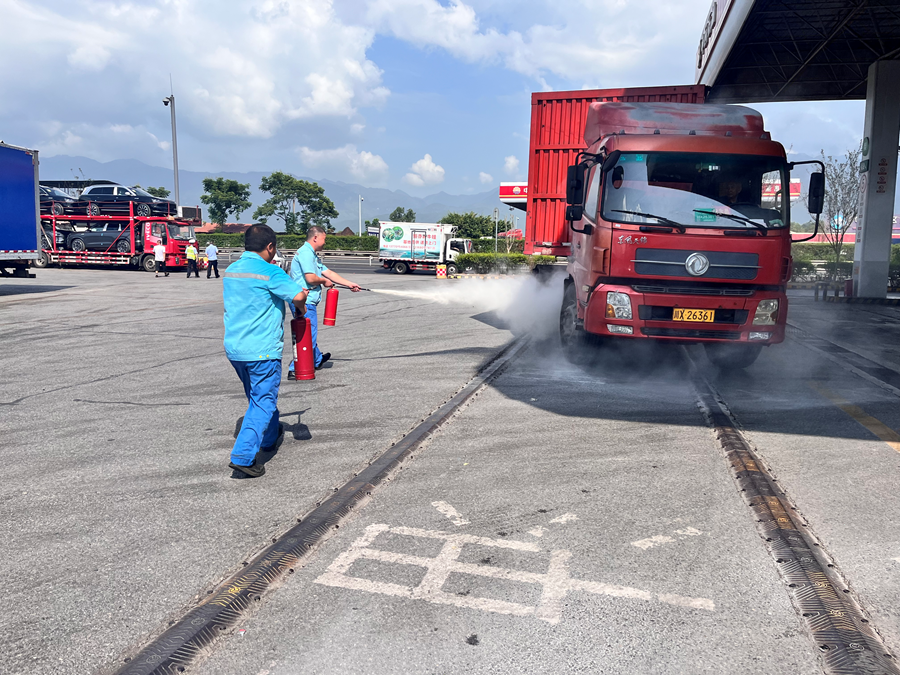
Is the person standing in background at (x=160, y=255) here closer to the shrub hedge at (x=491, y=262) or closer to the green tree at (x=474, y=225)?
the shrub hedge at (x=491, y=262)

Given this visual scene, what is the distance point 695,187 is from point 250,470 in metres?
5.58

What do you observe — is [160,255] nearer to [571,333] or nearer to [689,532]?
[571,333]

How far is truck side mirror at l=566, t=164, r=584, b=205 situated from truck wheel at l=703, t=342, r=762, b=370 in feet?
7.89

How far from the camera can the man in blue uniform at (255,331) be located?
14.8 feet

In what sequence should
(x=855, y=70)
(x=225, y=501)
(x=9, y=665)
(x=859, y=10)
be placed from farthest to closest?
(x=855, y=70) < (x=859, y=10) < (x=225, y=501) < (x=9, y=665)

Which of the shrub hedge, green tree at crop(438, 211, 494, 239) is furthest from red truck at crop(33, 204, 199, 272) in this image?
green tree at crop(438, 211, 494, 239)

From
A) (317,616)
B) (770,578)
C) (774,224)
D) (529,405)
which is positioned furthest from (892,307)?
(317,616)

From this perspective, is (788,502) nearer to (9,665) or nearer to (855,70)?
(9,665)

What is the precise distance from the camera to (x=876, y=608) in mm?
3008

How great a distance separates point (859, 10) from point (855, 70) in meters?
6.13

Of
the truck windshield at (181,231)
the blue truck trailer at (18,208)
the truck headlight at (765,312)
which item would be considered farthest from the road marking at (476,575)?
the truck windshield at (181,231)

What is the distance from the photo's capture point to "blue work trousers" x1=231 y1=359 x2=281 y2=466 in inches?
178

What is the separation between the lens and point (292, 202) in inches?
3115

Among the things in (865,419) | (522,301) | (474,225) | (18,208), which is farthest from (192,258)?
(474,225)
